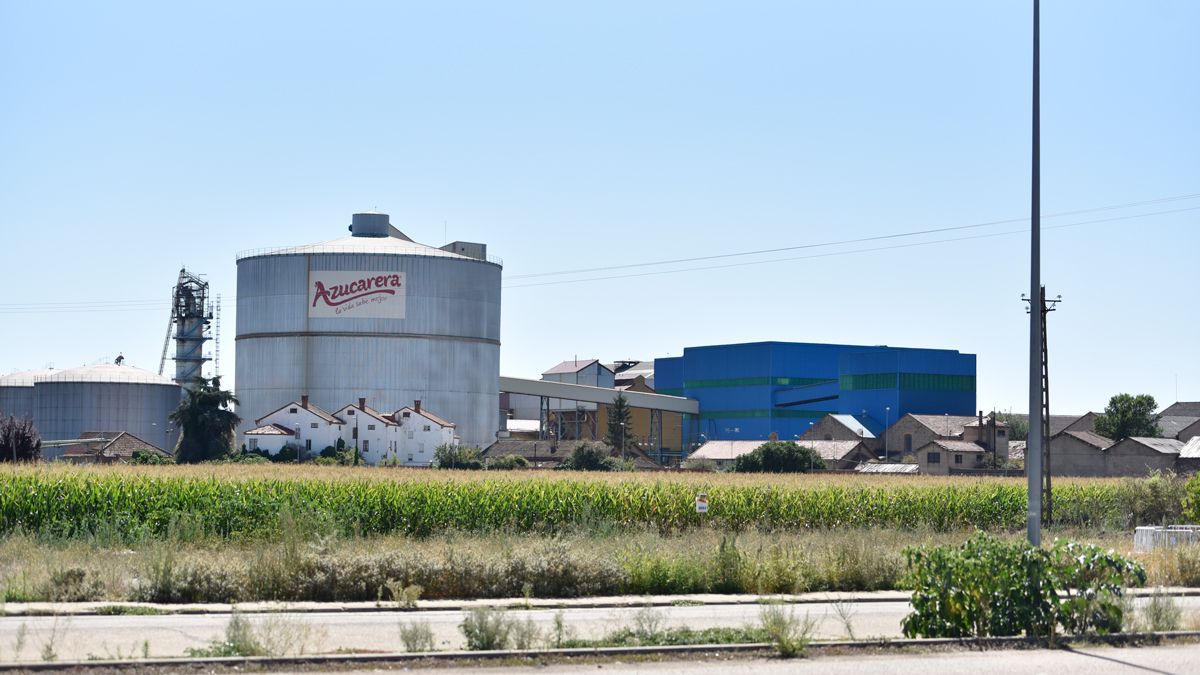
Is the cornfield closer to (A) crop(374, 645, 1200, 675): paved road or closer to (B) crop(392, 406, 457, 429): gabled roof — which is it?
(A) crop(374, 645, 1200, 675): paved road

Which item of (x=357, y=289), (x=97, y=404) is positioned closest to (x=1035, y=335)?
(x=357, y=289)

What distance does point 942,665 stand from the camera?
14.2m

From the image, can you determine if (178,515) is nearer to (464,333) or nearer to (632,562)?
(632,562)

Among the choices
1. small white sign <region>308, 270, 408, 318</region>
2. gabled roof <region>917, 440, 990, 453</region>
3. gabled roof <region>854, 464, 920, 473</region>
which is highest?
small white sign <region>308, 270, 408, 318</region>

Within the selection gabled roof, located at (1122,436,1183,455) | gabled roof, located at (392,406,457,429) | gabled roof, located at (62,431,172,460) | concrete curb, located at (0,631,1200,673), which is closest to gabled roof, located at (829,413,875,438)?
gabled roof, located at (1122,436,1183,455)

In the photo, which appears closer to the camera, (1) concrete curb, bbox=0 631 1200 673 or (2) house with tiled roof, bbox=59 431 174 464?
(1) concrete curb, bbox=0 631 1200 673

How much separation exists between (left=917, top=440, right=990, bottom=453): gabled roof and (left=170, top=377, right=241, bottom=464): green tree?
52.9 m

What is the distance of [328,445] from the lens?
9725 cm

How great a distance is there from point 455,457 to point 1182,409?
337ft

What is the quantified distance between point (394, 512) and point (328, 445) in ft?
210

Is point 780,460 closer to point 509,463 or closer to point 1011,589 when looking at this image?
point 509,463

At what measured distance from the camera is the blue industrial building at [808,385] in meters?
125

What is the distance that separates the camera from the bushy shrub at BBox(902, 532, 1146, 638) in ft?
51.1

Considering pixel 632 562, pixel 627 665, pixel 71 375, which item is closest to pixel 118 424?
pixel 71 375
